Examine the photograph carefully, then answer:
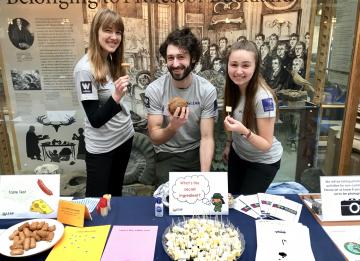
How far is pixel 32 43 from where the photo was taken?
257 cm

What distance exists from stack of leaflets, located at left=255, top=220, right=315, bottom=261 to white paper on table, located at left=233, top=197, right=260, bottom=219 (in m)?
0.11

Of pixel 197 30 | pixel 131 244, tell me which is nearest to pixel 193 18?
pixel 197 30

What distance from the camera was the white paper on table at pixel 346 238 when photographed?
1.11 meters

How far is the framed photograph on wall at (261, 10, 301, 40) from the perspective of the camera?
261 centimetres

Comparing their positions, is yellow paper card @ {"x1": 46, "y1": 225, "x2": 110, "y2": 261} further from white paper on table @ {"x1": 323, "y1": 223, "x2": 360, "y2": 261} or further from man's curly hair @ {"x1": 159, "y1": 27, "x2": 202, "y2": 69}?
man's curly hair @ {"x1": 159, "y1": 27, "x2": 202, "y2": 69}

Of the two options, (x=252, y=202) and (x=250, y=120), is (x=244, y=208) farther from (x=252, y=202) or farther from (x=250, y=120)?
(x=250, y=120)

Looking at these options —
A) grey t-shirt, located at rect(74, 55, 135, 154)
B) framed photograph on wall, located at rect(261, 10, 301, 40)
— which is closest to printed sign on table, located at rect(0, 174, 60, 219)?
grey t-shirt, located at rect(74, 55, 135, 154)

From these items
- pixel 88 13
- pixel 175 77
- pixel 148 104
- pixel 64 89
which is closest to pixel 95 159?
pixel 148 104

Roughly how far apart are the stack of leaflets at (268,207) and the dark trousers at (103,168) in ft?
2.86

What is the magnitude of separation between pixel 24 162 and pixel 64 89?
0.84m

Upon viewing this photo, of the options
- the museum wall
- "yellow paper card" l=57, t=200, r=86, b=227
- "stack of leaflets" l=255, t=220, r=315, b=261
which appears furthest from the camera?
the museum wall

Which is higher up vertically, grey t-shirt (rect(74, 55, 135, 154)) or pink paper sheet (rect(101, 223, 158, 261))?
grey t-shirt (rect(74, 55, 135, 154))

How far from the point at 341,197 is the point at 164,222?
0.78 m

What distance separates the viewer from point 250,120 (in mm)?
1723
